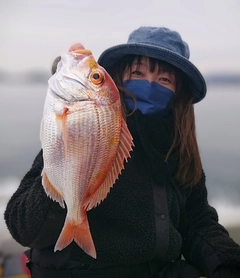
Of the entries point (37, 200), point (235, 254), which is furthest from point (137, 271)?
point (37, 200)

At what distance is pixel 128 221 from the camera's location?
1.51 m

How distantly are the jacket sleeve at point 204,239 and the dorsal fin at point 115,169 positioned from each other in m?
0.79

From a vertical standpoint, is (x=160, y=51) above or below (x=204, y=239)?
above

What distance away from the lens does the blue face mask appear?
160cm

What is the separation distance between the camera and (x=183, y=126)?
177 cm

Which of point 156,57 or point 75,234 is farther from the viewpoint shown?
point 156,57

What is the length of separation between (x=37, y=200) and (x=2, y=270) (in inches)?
49.2

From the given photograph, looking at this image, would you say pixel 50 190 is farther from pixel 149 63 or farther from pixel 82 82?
pixel 149 63

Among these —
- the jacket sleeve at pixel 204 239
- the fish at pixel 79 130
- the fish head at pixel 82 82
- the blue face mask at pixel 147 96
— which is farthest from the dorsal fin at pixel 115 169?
the jacket sleeve at pixel 204 239

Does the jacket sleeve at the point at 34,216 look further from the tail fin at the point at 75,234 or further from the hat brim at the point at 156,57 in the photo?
the hat brim at the point at 156,57

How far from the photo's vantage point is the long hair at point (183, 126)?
1699mm

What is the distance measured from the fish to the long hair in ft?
1.87

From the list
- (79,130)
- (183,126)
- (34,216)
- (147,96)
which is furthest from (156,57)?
(34,216)

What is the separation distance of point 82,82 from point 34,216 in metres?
0.52
